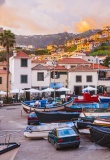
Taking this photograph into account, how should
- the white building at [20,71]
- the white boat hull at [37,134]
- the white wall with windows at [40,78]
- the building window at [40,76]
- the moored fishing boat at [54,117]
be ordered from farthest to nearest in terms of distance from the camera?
the building window at [40,76] → the white wall with windows at [40,78] → the white building at [20,71] → the moored fishing boat at [54,117] → the white boat hull at [37,134]

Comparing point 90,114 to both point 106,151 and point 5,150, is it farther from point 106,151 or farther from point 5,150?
point 5,150

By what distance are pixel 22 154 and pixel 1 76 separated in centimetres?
4061

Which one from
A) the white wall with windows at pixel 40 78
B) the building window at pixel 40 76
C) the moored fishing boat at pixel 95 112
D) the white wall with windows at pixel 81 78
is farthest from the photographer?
the white wall with windows at pixel 81 78

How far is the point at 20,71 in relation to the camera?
60.2 meters

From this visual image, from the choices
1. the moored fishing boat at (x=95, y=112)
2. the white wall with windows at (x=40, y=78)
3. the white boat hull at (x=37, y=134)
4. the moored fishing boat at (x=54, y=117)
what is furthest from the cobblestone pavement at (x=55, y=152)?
the white wall with windows at (x=40, y=78)

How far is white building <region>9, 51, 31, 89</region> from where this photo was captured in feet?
197

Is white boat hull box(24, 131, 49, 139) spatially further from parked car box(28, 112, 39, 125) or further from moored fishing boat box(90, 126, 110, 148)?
parked car box(28, 112, 39, 125)

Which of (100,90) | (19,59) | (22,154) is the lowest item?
(22,154)

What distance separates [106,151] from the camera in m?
19.7

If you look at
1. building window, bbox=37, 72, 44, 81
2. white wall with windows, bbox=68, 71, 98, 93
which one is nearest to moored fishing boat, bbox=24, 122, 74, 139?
building window, bbox=37, 72, 44, 81

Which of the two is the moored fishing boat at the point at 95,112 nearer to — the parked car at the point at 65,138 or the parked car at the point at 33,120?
the parked car at the point at 33,120

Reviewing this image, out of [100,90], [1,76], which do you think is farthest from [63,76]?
[1,76]

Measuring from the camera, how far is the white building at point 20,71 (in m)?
59.9

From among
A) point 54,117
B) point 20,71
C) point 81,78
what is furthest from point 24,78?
point 54,117
